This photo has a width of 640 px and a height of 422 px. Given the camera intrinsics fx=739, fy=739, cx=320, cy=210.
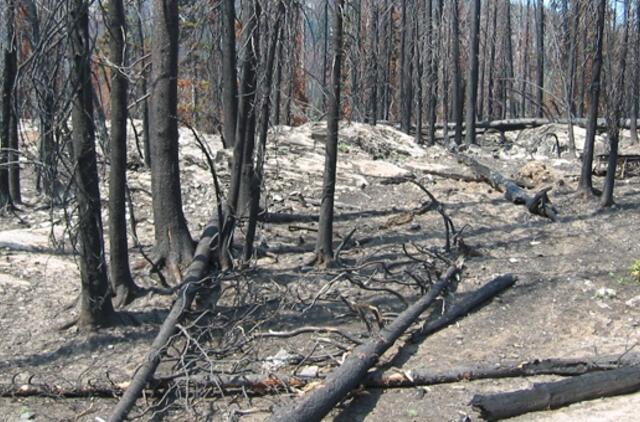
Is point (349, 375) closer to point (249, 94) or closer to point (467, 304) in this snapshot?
point (467, 304)

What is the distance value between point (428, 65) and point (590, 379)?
1022 inches

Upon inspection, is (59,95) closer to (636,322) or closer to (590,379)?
(590,379)

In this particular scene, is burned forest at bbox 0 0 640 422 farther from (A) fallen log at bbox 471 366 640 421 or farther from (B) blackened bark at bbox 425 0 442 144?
(B) blackened bark at bbox 425 0 442 144

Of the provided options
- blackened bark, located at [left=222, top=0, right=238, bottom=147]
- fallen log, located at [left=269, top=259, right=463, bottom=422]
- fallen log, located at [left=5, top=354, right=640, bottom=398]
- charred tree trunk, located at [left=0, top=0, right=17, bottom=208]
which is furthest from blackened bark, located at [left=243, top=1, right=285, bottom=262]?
charred tree trunk, located at [left=0, top=0, right=17, bottom=208]

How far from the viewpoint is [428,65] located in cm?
3033

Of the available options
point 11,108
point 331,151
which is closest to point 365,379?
point 331,151

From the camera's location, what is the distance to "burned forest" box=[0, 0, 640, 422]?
5840 mm

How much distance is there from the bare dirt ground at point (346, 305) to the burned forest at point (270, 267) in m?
0.03

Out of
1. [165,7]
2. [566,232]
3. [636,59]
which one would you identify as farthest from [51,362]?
[636,59]

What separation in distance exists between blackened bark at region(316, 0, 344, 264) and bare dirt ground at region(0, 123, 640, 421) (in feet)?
1.17

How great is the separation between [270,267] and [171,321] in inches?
107

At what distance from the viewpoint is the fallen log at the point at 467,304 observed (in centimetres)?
714

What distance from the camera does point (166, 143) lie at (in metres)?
8.38

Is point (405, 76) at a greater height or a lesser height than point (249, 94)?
greater
